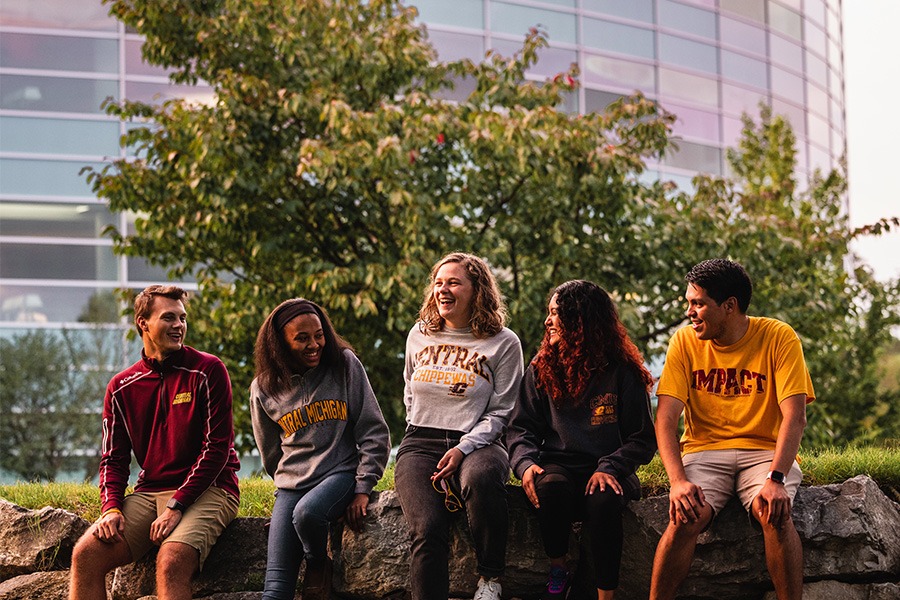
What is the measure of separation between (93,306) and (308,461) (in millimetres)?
16872

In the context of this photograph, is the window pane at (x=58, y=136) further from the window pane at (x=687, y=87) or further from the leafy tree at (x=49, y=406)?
the window pane at (x=687, y=87)

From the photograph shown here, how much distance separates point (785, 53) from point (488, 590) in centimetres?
2407

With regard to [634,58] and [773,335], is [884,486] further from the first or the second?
[634,58]

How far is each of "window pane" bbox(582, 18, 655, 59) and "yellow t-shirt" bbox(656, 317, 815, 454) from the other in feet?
62.7

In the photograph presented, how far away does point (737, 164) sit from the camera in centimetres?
1600

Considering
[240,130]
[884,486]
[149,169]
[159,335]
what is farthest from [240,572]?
[149,169]

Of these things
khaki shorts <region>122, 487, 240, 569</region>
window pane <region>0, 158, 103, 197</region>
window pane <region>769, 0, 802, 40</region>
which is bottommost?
khaki shorts <region>122, 487, 240, 569</region>

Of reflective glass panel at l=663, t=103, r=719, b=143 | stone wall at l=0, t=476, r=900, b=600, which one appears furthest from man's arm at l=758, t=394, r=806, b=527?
reflective glass panel at l=663, t=103, r=719, b=143

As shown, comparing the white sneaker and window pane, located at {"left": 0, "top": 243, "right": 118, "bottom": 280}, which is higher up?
window pane, located at {"left": 0, "top": 243, "right": 118, "bottom": 280}

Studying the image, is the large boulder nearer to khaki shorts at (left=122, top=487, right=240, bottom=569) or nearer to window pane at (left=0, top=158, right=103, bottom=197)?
khaki shorts at (left=122, top=487, right=240, bottom=569)

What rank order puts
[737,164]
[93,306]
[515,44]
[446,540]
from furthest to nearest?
[515,44] < [93,306] < [737,164] < [446,540]

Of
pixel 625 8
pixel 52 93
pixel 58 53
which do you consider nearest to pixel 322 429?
pixel 52 93

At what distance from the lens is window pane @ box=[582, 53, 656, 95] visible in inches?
907

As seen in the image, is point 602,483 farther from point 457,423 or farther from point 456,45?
point 456,45
